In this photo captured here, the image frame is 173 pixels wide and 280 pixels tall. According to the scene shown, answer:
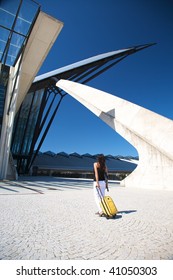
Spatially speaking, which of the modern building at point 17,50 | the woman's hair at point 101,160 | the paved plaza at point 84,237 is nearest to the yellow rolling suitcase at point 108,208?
the paved plaza at point 84,237

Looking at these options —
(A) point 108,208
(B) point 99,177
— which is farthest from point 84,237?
(B) point 99,177

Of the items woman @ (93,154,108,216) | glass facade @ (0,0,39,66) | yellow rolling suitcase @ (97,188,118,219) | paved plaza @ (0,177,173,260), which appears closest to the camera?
paved plaza @ (0,177,173,260)

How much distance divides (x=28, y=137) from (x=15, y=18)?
2431cm

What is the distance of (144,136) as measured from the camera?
10977 mm

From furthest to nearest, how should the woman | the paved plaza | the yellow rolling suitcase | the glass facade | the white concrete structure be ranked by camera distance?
the glass facade < the white concrete structure < the woman < the yellow rolling suitcase < the paved plaza

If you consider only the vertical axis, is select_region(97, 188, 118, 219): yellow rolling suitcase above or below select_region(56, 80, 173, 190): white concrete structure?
below

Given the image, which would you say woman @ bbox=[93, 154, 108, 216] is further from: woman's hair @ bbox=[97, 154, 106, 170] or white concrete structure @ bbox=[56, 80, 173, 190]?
white concrete structure @ bbox=[56, 80, 173, 190]

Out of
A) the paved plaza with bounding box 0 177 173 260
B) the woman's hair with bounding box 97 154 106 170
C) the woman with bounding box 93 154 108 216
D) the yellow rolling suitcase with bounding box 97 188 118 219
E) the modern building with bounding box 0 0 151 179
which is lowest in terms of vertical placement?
the paved plaza with bounding box 0 177 173 260

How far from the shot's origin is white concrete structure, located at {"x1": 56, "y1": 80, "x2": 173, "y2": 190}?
389 inches

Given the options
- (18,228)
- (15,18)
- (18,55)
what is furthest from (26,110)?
(18,228)

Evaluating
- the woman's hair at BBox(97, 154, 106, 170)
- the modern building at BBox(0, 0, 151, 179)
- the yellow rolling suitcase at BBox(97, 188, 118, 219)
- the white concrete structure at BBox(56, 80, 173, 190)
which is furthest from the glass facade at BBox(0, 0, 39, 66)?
the yellow rolling suitcase at BBox(97, 188, 118, 219)

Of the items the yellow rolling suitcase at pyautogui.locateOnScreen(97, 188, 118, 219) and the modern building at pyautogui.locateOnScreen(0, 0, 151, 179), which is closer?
the yellow rolling suitcase at pyautogui.locateOnScreen(97, 188, 118, 219)

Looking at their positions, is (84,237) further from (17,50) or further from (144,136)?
(17,50)

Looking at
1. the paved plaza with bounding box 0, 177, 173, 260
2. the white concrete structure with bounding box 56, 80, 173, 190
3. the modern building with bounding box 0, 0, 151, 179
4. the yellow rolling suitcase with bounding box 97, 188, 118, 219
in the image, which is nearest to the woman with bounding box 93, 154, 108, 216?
the yellow rolling suitcase with bounding box 97, 188, 118, 219
